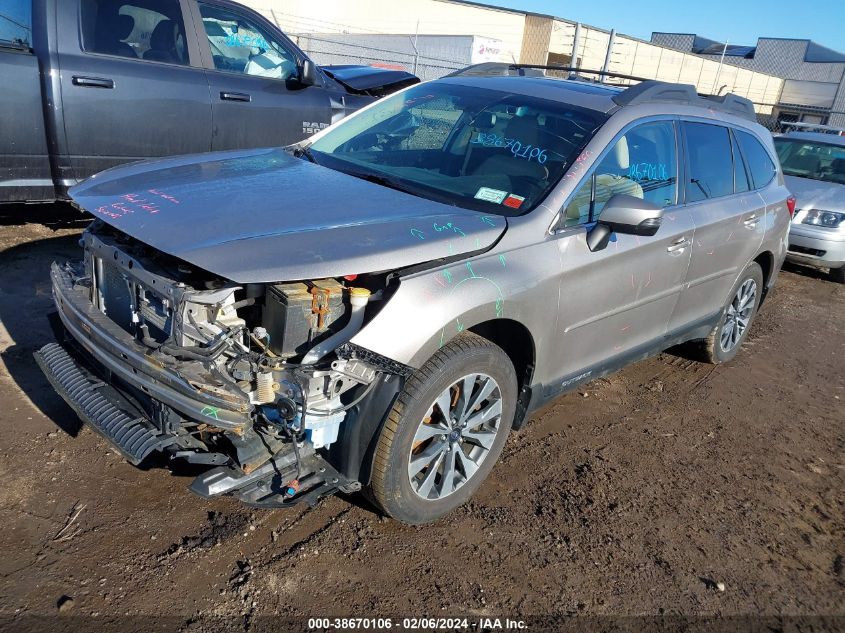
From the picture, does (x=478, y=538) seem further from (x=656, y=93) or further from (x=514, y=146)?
(x=656, y=93)

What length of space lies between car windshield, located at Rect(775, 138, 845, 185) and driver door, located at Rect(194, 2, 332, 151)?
6.59 m

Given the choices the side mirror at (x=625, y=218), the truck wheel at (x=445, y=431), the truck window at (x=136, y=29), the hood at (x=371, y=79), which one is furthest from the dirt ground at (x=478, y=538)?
the hood at (x=371, y=79)

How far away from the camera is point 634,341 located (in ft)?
12.7

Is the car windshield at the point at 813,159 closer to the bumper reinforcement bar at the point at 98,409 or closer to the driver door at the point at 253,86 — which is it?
the driver door at the point at 253,86

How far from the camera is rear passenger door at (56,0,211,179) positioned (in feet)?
16.4

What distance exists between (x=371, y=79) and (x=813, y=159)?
635 centimetres

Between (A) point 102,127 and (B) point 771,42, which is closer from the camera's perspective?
(A) point 102,127

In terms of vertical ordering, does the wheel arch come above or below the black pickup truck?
below

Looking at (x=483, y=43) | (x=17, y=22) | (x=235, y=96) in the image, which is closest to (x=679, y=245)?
(x=235, y=96)

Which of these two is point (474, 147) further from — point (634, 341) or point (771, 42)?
point (771, 42)

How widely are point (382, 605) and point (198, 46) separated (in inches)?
195

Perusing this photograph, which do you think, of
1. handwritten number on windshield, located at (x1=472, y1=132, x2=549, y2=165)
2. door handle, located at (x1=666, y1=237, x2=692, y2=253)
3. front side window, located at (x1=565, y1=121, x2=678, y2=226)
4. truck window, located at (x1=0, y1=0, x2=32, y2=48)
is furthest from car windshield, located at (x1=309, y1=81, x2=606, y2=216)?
truck window, located at (x1=0, y1=0, x2=32, y2=48)

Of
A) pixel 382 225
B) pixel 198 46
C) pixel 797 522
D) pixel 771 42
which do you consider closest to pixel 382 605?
pixel 382 225

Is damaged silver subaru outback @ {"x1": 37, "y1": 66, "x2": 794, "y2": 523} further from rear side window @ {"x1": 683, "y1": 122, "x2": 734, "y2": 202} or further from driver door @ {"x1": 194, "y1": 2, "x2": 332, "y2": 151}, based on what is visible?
driver door @ {"x1": 194, "y1": 2, "x2": 332, "y2": 151}
